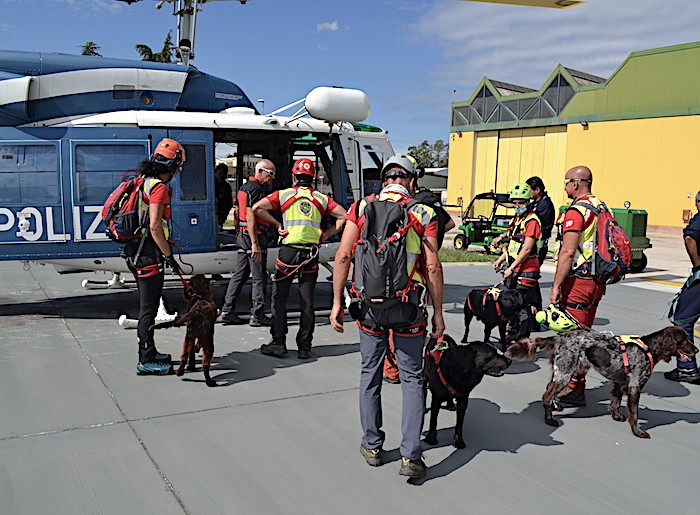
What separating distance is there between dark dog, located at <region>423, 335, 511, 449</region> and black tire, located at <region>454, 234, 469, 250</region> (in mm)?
13364

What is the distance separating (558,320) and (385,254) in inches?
80.6

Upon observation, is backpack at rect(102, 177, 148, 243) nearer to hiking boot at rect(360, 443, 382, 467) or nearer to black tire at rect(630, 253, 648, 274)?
hiking boot at rect(360, 443, 382, 467)

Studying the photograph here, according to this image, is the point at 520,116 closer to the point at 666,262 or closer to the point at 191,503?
the point at 666,262

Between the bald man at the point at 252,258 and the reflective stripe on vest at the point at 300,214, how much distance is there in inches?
38.7

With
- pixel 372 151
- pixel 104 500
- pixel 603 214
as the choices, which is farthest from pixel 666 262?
pixel 104 500

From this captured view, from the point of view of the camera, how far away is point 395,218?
10.8 ft

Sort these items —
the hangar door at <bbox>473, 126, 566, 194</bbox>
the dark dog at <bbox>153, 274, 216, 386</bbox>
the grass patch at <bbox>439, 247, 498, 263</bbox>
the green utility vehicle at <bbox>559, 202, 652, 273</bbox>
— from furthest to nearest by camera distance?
the hangar door at <bbox>473, 126, 566, 194</bbox>
the grass patch at <bbox>439, 247, 498, 263</bbox>
the green utility vehicle at <bbox>559, 202, 652, 273</bbox>
the dark dog at <bbox>153, 274, 216, 386</bbox>

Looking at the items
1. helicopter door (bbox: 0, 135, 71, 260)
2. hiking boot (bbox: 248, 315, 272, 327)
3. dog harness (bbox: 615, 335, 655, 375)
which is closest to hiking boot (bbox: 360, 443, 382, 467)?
dog harness (bbox: 615, 335, 655, 375)

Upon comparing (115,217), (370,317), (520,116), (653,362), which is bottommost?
(653,362)

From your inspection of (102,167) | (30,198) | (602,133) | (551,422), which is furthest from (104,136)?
(602,133)

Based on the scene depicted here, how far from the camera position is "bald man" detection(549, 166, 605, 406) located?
14.7 ft

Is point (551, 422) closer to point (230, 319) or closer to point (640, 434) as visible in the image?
point (640, 434)

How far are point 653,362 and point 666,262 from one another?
12.9m

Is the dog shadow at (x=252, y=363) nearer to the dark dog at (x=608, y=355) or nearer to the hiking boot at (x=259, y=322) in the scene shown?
the hiking boot at (x=259, y=322)
